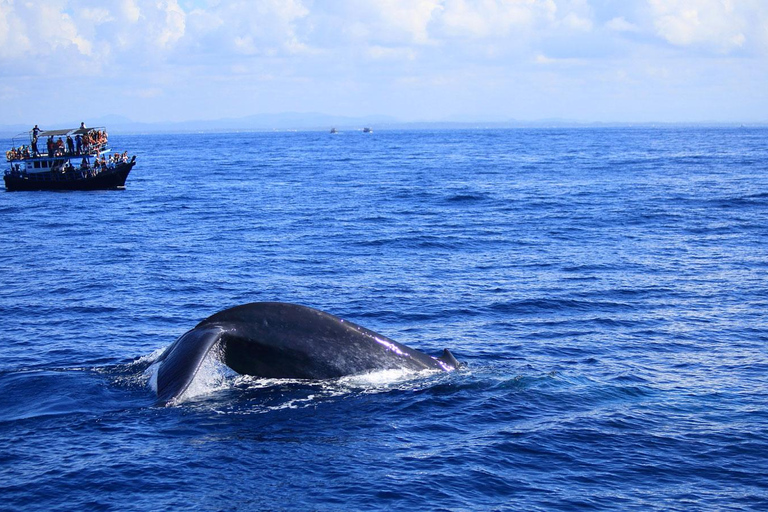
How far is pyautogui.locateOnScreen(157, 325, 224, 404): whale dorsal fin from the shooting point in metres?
8.51

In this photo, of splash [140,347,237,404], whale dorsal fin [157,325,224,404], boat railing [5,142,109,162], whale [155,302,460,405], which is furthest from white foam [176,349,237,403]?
boat railing [5,142,109,162]

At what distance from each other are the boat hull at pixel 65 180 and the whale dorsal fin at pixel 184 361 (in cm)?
5768

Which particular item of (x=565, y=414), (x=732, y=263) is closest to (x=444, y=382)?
(x=565, y=414)

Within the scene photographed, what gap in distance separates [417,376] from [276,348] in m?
2.68

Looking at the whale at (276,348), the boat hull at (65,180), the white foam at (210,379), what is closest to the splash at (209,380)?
the white foam at (210,379)

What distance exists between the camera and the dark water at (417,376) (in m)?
8.89

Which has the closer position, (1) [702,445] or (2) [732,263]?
(1) [702,445]

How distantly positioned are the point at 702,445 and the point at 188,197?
46.8 m

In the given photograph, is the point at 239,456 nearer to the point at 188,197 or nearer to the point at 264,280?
the point at 264,280

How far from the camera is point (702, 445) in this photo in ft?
33.4

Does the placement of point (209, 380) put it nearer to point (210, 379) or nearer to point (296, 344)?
point (210, 379)

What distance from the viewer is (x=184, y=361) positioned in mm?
8695

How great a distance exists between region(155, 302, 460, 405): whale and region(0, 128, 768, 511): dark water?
40 centimetres

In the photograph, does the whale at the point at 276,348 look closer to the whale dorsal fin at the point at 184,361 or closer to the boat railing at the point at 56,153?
the whale dorsal fin at the point at 184,361
